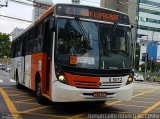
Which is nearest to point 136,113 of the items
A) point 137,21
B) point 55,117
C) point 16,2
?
point 55,117

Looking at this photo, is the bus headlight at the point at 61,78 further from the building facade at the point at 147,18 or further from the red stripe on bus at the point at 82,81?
the building facade at the point at 147,18

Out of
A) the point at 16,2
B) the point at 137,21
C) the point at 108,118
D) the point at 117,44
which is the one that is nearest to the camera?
the point at 108,118

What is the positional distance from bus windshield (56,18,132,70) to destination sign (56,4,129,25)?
226 millimetres

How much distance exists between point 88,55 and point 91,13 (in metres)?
1.40

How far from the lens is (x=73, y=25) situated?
38.2 feet

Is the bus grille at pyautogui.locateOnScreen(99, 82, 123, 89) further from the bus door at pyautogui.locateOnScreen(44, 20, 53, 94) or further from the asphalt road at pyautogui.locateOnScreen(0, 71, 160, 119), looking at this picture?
the bus door at pyautogui.locateOnScreen(44, 20, 53, 94)

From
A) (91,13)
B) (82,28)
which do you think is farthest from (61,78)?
(91,13)

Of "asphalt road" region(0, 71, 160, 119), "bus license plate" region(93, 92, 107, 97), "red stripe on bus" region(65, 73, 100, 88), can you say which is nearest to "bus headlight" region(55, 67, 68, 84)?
"red stripe on bus" region(65, 73, 100, 88)

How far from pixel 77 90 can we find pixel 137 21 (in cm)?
10690

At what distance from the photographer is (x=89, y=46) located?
37.9 feet

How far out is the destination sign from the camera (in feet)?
38.6

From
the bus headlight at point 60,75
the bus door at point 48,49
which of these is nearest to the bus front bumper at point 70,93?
the bus headlight at point 60,75

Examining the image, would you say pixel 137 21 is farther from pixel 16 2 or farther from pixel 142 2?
pixel 16 2

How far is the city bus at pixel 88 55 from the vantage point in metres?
11.2
